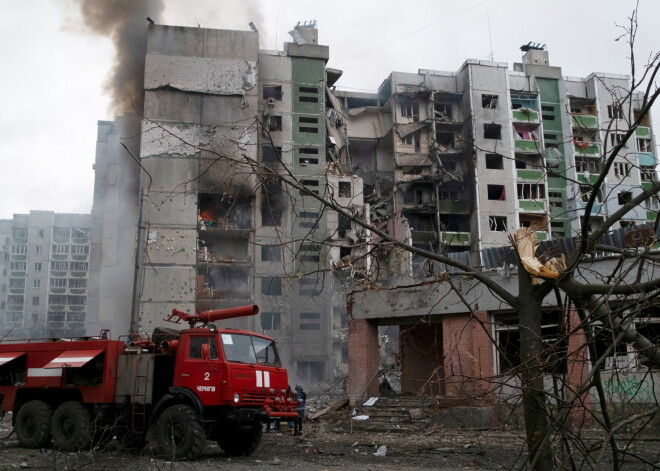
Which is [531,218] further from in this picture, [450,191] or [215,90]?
[215,90]

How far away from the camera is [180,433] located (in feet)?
37.3

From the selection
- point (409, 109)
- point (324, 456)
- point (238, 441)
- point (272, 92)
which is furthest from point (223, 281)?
point (324, 456)

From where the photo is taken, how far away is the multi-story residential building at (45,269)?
79062 mm

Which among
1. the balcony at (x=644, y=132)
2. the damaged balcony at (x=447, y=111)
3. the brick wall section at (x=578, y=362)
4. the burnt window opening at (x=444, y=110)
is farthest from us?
the balcony at (x=644, y=132)

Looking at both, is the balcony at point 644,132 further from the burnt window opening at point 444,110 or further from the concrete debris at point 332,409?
the concrete debris at point 332,409

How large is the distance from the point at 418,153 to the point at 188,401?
40.8 metres

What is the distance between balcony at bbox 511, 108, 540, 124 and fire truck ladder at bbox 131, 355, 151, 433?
42.6 m

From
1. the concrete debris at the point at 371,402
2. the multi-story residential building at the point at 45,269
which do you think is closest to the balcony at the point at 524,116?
the concrete debris at the point at 371,402

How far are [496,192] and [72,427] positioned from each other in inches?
1626

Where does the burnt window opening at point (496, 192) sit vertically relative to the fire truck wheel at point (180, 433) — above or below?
above

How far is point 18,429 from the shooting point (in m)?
13.4

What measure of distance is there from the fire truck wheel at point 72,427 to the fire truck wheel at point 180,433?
1897 mm

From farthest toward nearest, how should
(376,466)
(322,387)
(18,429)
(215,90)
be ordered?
(215,90)
(322,387)
(18,429)
(376,466)

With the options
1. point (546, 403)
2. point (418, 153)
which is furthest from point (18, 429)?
point (418, 153)
